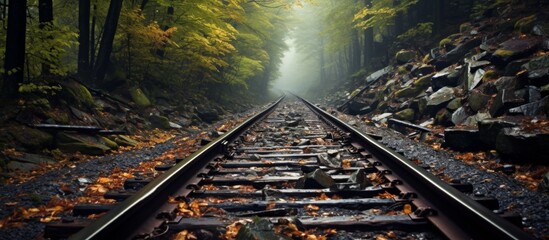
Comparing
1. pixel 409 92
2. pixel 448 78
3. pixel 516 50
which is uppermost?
pixel 516 50

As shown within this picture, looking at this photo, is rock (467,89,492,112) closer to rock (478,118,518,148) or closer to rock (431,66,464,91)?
rock (431,66,464,91)

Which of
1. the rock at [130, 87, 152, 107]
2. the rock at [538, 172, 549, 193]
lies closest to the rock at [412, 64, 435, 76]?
the rock at [538, 172, 549, 193]

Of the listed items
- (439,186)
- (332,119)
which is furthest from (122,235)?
(332,119)

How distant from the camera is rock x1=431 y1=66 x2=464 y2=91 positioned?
29.3 feet

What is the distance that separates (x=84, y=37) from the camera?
948 centimetres

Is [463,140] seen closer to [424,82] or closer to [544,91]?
[544,91]

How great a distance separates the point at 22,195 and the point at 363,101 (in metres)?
11.6

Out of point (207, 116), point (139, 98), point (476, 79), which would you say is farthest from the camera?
point (207, 116)

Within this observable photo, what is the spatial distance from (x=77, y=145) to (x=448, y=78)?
9.08m

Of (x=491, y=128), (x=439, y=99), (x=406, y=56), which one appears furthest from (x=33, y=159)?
(x=406, y=56)

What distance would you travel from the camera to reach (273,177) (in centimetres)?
358

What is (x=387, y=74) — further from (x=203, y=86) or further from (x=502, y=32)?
(x=203, y=86)

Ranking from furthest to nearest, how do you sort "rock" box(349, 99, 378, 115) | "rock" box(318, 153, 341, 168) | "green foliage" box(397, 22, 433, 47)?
1. "green foliage" box(397, 22, 433, 47)
2. "rock" box(349, 99, 378, 115)
3. "rock" box(318, 153, 341, 168)

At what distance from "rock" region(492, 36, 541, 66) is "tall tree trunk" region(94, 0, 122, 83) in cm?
995
